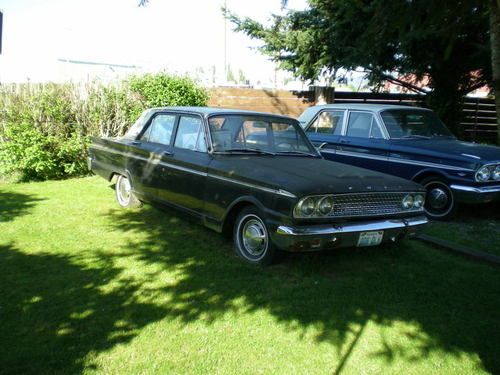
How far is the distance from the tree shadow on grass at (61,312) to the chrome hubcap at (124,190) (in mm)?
2206

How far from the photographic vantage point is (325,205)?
4.35 meters

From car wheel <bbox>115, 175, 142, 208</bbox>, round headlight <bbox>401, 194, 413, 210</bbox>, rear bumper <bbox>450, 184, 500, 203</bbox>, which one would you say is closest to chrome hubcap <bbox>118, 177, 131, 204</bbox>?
car wheel <bbox>115, 175, 142, 208</bbox>

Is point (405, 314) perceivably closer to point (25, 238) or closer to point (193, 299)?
point (193, 299)

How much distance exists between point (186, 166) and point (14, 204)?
324 centimetres

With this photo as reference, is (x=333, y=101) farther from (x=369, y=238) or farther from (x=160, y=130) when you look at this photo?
(x=369, y=238)

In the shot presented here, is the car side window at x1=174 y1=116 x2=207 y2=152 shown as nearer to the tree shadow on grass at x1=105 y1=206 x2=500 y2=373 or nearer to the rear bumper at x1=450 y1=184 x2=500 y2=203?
the tree shadow on grass at x1=105 y1=206 x2=500 y2=373

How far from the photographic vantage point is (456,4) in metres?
3.57

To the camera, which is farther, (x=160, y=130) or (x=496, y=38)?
(x=160, y=130)

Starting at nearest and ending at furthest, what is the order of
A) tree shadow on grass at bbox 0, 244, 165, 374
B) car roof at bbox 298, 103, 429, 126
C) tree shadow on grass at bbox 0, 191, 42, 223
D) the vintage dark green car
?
tree shadow on grass at bbox 0, 244, 165, 374 → the vintage dark green car → tree shadow on grass at bbox 0, 191, 42, 223 → car roof at bbox 298, 103, 429, 126

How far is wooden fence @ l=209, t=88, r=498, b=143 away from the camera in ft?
41.5

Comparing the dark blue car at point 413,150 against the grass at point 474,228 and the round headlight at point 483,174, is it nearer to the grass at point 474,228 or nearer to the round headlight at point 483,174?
the round headlight at point 483,174

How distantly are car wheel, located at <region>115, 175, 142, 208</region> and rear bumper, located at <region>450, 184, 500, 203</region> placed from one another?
4.61 meters


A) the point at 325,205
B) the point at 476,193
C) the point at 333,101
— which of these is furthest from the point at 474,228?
the point at 333,101

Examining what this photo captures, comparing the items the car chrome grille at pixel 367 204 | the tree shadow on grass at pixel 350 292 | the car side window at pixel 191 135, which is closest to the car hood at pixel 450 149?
the tree shadow on grass at pixel 350 292
